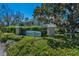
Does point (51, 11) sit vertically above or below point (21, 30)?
above

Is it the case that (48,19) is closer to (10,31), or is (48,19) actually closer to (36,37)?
(36,37)

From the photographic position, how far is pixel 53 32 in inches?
177

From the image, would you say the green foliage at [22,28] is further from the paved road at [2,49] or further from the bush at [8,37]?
the paved road at [2,49]

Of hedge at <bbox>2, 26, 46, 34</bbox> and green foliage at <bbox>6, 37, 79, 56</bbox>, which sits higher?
hedge at <bbox>2, 26, 46, 34</bbox>

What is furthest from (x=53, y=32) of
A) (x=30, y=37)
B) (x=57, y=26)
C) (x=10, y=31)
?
(x=10, y=31)

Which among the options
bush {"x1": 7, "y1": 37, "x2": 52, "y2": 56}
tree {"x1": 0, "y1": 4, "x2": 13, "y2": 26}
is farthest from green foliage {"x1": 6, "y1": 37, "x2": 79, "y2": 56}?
tree {"x1": 0, "y1": 4, "x2": 13, "y2": 26}

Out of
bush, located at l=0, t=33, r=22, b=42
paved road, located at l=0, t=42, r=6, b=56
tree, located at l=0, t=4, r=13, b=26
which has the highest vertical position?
tree, located at l=0, t=4, r=13, b=26

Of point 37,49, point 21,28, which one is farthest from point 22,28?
point 37,49

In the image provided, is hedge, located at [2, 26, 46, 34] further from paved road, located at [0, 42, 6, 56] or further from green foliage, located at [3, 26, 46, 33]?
paved road, located at [0, 42, 6, 56]

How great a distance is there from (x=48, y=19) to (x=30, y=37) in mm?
438

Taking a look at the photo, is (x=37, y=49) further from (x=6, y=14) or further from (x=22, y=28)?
(x=6, y=14)

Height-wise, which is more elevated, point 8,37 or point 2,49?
point 8,37

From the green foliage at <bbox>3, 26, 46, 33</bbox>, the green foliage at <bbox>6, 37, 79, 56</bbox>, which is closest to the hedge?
the green foliage at <bbox>3, 26, 46, 33</bbox>

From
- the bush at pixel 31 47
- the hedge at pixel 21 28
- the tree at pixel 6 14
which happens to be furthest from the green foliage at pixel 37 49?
the tree at pixel 6 14
